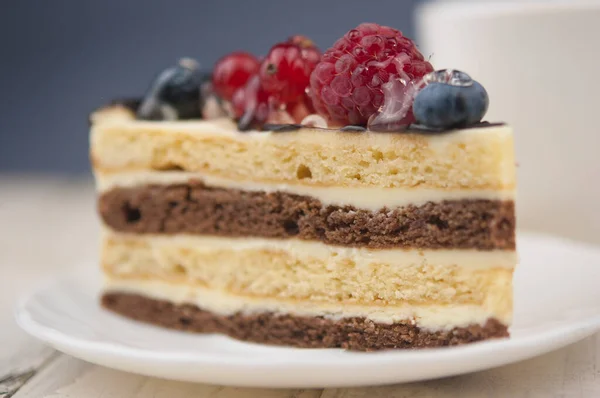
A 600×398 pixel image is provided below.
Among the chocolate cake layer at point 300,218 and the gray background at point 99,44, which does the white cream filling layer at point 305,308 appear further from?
the gray background at point 99,44

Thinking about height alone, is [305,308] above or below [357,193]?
below

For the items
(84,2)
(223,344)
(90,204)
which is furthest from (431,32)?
(84,2)

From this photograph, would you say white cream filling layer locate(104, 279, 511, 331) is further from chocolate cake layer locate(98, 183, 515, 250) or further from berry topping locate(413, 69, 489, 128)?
berry topping locate(413, 69, 489, 128)

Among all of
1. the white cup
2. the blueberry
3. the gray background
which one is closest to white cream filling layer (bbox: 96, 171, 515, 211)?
the blueberry

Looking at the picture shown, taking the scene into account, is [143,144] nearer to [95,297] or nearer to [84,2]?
[95,297]

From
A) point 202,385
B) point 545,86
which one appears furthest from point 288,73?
point 545,86

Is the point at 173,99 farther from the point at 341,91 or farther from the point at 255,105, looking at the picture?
the point at 341,91
